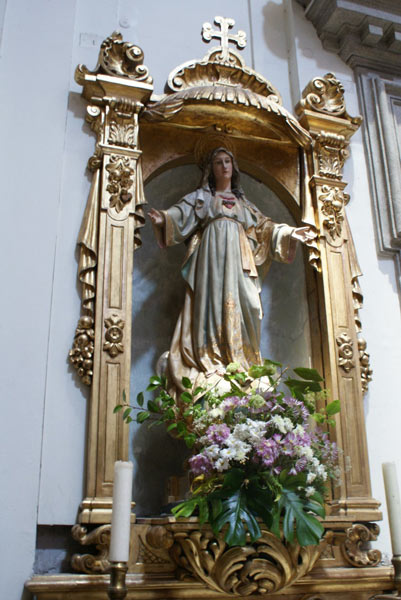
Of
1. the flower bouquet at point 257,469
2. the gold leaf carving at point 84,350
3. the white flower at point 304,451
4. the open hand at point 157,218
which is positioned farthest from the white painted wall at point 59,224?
the white flower at point 304,451

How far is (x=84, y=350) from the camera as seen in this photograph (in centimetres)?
304

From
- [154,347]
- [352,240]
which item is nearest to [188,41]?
[352,240]

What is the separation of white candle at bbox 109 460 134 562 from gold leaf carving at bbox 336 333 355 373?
1.42 m

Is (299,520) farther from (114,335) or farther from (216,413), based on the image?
(114,335)

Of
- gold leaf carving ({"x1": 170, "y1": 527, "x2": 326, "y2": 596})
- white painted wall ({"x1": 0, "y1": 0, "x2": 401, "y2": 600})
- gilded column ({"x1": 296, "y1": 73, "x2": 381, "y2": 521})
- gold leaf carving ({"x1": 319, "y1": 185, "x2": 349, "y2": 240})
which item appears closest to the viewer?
gold leaf carving ({"x1": 170, "y1": 527, "x2": 326, "y2": 596})

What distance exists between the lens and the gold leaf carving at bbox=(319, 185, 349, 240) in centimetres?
368

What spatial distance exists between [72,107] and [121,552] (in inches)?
87.3

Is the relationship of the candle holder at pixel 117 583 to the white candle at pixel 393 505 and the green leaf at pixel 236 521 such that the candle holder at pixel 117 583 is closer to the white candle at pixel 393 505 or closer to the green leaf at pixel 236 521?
the green leaf at pixel 236 521

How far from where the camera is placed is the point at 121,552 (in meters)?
2.22

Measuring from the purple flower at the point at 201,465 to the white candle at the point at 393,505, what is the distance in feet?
2.16

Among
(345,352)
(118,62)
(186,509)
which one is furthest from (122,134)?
(186,509)

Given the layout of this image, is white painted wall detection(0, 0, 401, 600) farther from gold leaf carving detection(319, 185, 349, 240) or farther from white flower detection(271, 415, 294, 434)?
white flower detection(271, 415, 294, 434)

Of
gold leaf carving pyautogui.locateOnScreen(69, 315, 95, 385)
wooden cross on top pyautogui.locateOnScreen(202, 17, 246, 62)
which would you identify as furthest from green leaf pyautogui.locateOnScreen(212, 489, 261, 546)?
wooden cross on top pyautogui.locateOnScreen(202, 17, 246, 62)

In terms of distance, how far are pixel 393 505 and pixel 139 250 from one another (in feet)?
6.29
